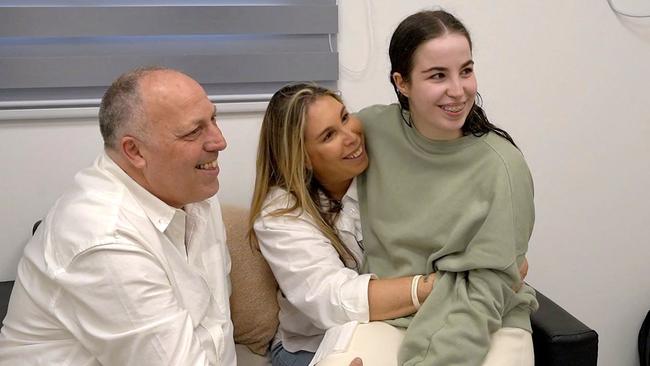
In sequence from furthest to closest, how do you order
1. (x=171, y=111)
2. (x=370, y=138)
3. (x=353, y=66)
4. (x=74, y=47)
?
(x=353, y=66) → (x=74, y=47) → (x=370, y=138) → (x=171, y=111)

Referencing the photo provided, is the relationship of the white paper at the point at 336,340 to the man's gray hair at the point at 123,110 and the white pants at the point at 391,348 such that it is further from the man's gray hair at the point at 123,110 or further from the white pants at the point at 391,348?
the man's gray hair at the point at 123,110

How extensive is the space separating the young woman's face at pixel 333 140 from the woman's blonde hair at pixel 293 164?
2cm

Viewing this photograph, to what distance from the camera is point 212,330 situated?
5.16ft

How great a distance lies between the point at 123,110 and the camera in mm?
1434

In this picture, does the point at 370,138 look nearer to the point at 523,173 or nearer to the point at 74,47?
the point at 523,173

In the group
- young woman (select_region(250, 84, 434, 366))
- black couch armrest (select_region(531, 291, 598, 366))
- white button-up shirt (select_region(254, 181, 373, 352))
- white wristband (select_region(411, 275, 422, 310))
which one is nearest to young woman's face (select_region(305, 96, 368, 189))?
young woman (select_region(250, 84, 434, 366))

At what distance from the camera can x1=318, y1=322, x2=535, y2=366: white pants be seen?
1569 millimetres

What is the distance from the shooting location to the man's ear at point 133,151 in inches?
56.7

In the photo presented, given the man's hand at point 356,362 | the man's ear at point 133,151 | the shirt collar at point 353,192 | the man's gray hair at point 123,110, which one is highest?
the man's gray hair at point 123,110

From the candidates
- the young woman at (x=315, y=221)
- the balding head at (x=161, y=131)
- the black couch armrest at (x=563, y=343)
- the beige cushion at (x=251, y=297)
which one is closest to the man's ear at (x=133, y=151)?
the balding head at (x=161, y=131)

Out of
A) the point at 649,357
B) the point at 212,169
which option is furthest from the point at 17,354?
the point at 649,357

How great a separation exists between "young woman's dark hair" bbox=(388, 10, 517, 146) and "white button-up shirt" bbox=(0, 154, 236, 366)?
0.61 m

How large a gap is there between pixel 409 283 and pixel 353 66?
79 centimetres

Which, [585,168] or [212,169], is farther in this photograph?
[585,168]
